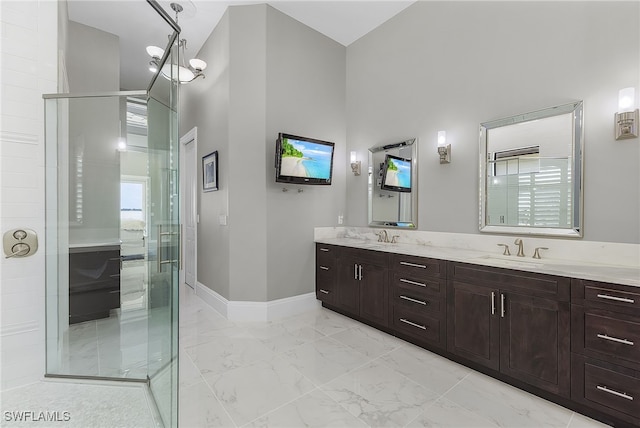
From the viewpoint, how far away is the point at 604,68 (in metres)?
2.08

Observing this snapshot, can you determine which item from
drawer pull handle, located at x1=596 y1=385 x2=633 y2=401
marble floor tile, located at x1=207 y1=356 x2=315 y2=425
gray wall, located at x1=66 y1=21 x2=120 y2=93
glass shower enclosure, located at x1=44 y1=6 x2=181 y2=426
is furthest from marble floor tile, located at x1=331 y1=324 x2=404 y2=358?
gray wall, located at x1=66 y1=21 x2=120 y2=93

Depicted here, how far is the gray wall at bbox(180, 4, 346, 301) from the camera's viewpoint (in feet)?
10.9

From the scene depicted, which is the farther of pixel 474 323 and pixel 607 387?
pixel 474 323

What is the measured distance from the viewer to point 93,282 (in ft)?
7.89

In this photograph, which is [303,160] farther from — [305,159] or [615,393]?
[615,393]

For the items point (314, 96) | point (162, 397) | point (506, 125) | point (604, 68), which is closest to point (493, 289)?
point (506, 125)

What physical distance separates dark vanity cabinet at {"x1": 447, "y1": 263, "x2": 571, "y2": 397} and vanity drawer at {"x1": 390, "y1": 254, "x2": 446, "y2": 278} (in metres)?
0.11

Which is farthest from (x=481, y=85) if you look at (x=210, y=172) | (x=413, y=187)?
(x=210, y=172)

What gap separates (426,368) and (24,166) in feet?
10.8

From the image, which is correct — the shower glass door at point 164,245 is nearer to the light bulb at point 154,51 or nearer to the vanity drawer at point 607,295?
the light bulb at point 154,51

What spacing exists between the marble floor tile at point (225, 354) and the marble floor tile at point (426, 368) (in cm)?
109

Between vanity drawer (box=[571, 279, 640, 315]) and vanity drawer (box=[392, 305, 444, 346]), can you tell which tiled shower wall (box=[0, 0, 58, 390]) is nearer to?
vanity drawer (box=[392, 305, 444, 346])

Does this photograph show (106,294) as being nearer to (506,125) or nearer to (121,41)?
(121,41)
